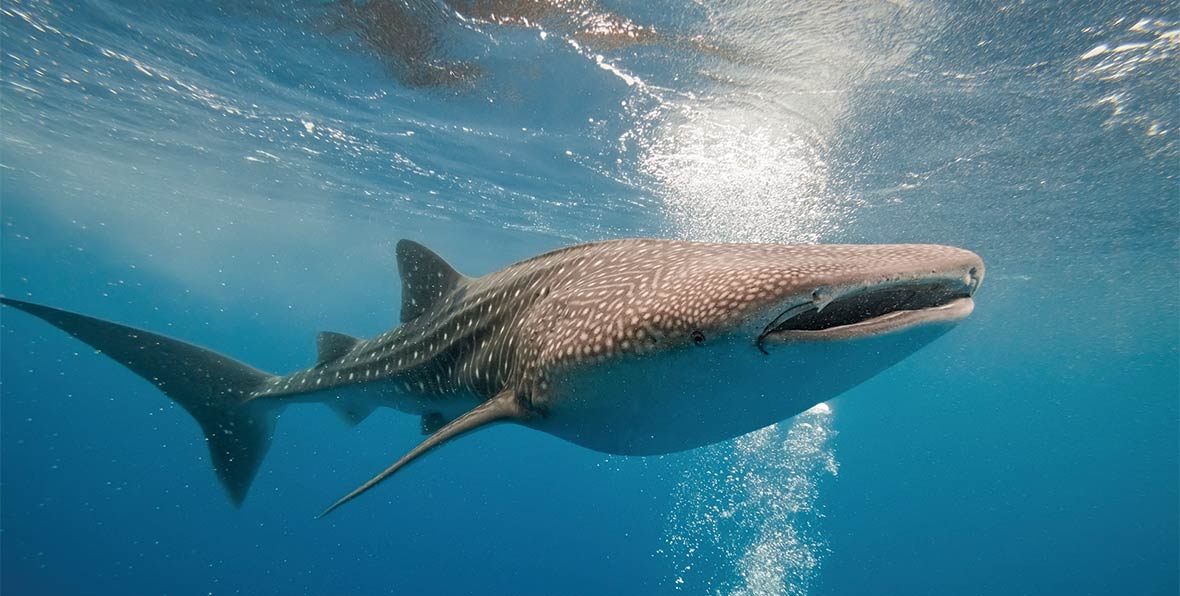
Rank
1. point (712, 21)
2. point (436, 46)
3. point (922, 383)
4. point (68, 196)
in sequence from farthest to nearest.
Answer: point (922, 383), point (68, 196), point (436, 46), point (712, 21)

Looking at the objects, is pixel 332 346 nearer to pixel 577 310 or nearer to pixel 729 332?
pixel 577 310

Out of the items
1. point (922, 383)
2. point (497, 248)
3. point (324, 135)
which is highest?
point (324, 135)

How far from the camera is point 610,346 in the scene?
276 centimetres

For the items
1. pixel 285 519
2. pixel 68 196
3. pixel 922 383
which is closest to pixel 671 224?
pixel 285 519

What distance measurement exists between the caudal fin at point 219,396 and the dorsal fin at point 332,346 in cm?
54

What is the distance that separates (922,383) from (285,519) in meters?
88.8

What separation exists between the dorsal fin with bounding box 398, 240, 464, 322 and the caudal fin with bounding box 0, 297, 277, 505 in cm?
172

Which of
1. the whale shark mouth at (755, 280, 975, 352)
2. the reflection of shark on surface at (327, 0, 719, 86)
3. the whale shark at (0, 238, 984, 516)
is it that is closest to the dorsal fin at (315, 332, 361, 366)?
the whale shark at (0, 238, 984, 516)

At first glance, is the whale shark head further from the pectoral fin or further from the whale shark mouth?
the pectoral fin

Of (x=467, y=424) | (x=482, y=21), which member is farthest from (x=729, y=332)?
(x=482, y=21)

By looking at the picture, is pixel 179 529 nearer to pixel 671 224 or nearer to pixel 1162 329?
pixel 671 224

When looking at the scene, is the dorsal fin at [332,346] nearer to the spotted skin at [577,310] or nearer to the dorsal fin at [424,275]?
the spotted skin at [577,310]

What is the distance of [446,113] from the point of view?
13.6m

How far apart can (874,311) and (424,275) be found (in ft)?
13.3
